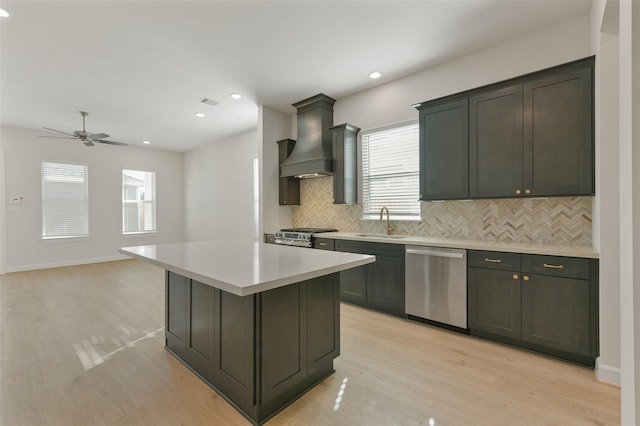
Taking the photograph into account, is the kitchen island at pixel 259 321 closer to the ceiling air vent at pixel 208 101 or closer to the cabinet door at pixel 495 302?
the cabinet door at pixel 495 302

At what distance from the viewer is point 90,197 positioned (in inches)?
266

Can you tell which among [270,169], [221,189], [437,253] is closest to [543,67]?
[437,253]

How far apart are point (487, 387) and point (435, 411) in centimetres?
52

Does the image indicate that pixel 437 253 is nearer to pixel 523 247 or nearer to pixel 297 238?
pixel 523 247

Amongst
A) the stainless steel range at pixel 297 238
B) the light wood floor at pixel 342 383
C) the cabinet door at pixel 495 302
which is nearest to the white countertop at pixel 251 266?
the light wood floor at pixel 342 383

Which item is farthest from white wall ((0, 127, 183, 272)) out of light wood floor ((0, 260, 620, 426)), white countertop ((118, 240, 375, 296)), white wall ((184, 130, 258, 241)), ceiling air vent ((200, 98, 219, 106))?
white countertop ((118, 240, 375, 296))

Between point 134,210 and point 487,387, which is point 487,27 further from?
point 134,210

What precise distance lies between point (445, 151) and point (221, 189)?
5.62m

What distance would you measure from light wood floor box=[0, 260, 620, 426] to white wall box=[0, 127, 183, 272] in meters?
3.86

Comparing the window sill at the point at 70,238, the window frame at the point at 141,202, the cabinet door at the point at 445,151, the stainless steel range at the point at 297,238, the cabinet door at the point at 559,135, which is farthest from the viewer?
the window frame at the point at 141,202

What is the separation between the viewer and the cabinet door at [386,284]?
326 centimetres

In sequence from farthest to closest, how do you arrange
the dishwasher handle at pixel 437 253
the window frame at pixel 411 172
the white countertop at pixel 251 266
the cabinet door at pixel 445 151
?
the window frame at pixel 411 172
the cabinet door at pixel 445 151
the dishwasher handle at pixel 437 253
the white countertop at pixel 251 266

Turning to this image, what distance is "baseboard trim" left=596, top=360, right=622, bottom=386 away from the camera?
A: 2006mm

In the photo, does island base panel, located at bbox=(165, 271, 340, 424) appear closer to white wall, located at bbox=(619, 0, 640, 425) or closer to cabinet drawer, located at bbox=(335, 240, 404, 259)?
cabinet drawer, located at bbox=(335, 240, 404, 259)
